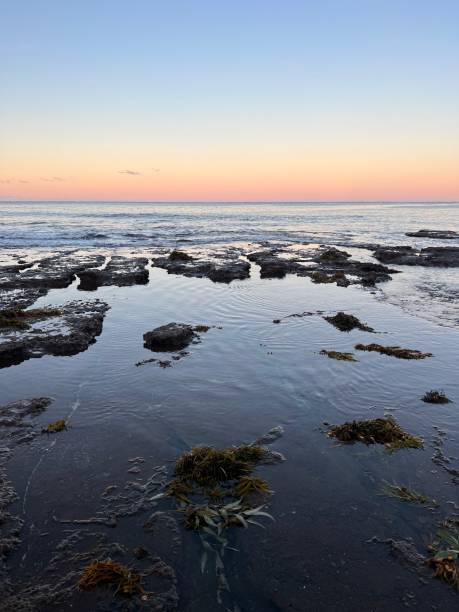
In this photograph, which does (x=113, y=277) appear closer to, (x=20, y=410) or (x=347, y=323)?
(x=347, y=323)

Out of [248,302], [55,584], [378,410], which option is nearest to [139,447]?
[55,584]

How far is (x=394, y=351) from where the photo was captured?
11.6 metres

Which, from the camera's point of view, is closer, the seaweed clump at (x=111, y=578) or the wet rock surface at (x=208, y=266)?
the seaweed clump at (x=111, y=578)

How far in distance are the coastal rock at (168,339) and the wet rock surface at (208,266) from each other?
9937 mm

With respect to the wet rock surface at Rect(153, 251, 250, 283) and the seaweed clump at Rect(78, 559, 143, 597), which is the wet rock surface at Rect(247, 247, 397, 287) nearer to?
the wet rock surface at Rect(153, 251, 250, 283)

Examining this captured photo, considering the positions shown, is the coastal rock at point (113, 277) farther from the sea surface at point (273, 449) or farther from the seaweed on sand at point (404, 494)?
the seaweed on sand at point (404, 494)

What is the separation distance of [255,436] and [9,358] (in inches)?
287

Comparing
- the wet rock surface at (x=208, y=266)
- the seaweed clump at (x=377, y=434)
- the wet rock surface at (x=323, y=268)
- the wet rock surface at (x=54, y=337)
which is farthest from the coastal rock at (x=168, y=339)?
the wet rock surface at (x=323, y=268)

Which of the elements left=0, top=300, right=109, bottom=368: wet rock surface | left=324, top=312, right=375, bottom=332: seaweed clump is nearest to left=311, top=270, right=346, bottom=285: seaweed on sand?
left=324, top=312, right=375, bottom=332: seaweed clump

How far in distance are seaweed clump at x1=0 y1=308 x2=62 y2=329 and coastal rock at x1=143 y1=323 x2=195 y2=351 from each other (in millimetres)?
4336

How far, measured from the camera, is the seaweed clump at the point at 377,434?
730 cm

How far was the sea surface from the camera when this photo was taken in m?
4.77

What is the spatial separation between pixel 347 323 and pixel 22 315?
434 inches

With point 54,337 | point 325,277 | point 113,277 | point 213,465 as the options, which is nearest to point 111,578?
point 213,465
